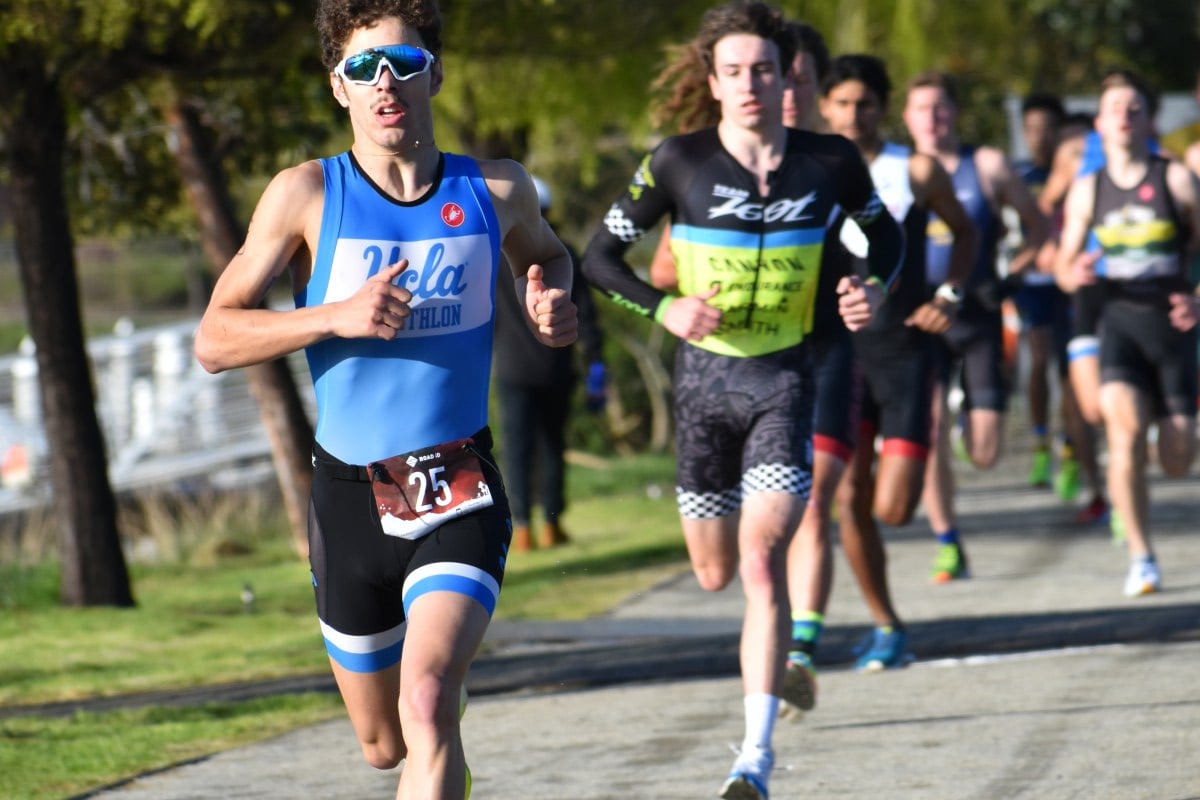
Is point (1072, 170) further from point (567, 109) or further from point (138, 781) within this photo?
point (138, 781)

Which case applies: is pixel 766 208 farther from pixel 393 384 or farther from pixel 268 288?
pixel 268 288

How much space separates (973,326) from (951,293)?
200 centimetres

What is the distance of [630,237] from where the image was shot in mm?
6941

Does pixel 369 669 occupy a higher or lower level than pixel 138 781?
higher

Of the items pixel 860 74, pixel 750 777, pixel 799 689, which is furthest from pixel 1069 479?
pixel 750 777

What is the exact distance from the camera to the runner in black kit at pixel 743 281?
257 inches

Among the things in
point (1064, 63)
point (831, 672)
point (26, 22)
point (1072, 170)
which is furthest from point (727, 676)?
point (1064, 63)

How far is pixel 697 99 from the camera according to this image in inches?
307

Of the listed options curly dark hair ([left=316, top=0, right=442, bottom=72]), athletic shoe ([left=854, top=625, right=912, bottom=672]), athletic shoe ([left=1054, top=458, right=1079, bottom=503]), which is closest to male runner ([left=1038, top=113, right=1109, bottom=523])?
athletic shoe ([left=1054, top=458, right=1079, bottom=503])

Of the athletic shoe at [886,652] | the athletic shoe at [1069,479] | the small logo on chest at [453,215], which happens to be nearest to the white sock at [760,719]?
the small logo on chest at [453,215]

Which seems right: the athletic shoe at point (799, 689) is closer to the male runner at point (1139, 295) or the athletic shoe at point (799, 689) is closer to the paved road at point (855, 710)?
the paved road at point (855, 710)

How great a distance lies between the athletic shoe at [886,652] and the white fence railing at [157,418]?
10.1 m

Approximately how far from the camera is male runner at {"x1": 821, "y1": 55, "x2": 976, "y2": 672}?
8.30 metres

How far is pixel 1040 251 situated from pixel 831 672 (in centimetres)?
372
